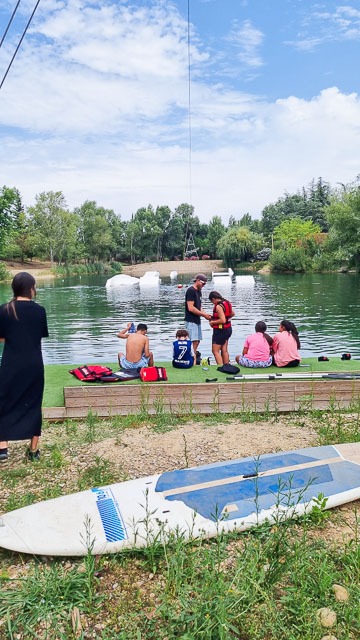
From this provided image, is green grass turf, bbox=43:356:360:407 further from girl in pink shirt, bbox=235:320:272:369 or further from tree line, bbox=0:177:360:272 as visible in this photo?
tree line, bbox=0:177:360:272

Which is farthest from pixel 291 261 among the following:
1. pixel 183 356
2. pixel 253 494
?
pixel 253 494

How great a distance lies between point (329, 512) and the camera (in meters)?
4.10

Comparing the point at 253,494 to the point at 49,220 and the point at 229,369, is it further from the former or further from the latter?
the point at 49,220

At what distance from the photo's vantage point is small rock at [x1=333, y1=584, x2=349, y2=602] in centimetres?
298

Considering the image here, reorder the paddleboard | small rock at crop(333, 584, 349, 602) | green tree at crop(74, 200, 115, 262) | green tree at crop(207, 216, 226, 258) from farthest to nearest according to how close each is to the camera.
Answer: green tree at crop(207, 216, 226, 258)
green tree at crop(74, 200, 115, 262)
the paddleboard
small rock at crop(333, 584, 349, 602)

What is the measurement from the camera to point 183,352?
8.81 metres

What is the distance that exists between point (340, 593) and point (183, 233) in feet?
316

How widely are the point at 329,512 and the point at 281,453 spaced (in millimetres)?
1051

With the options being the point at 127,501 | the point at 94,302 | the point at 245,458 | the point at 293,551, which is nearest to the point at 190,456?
the point at 245,458

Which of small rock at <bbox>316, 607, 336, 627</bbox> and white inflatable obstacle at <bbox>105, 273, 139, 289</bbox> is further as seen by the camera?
white inflatable obstacle at <bbox>105, 273, 139, 289</bbox>

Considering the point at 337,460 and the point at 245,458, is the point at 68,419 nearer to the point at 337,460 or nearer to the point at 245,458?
the point at 245,458

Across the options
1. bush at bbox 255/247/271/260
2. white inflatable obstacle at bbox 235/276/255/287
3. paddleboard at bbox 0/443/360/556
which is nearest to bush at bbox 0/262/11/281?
white inflatable obstacle at bbox 235/276/255/287

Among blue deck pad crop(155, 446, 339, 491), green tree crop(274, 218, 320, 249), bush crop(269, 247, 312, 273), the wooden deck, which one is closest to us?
blue deck pad crop(155, 446, 339, 491)

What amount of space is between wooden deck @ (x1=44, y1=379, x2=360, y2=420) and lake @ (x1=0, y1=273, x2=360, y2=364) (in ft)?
24.7
